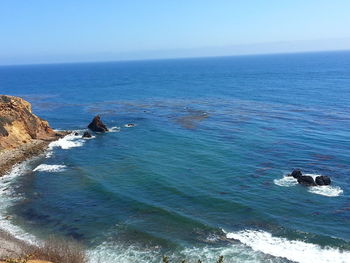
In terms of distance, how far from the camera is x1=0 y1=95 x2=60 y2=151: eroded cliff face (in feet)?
217

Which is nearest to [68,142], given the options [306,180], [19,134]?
[19,134]

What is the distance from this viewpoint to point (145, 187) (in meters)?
50.1

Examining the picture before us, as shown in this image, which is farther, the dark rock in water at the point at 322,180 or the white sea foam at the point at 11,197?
the dark rock in water at the point at 322,180

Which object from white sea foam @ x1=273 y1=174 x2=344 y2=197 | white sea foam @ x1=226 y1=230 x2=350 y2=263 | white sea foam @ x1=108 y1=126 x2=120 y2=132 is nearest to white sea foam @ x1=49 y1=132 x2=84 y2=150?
white sea foam @ x1=108 y1=126 x2=120 y2=132

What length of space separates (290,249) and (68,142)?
51.7 meters

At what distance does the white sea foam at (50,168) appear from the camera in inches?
2287

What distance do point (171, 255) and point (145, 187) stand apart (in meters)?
16.6

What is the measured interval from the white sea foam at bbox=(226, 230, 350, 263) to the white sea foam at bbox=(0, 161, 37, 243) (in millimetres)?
21261

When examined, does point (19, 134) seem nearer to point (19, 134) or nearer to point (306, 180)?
point (19, 134)

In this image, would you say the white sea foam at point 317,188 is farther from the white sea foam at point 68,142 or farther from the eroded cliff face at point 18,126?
the eroded cliff face at point 18,126

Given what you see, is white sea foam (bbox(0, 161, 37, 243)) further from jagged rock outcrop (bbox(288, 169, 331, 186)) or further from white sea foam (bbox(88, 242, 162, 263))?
jagged rock outcrop (bbox(288, 169, 331, 186))

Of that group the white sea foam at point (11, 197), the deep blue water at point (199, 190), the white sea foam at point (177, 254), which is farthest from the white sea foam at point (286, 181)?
the white sea foam at point (11, 197)

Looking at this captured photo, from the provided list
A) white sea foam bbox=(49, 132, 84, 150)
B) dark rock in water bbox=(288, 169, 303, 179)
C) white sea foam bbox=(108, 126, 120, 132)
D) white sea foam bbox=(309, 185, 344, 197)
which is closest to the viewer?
white sea foam bbox=(309, 185, 344, 197)

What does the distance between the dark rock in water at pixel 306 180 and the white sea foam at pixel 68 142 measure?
139 ft
